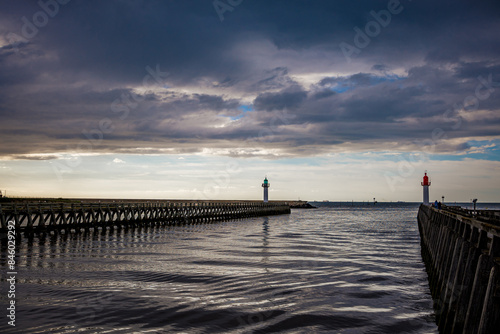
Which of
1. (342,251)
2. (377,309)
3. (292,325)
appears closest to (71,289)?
(292,325)

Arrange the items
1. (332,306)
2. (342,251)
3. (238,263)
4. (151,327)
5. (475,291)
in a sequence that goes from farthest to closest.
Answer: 1. (342,251)
2. (238,263)
3. (332,306)
4. (151,327)
5. (475,291)

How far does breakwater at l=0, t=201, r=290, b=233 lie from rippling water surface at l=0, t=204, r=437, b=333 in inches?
248

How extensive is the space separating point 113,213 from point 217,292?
1112 inches

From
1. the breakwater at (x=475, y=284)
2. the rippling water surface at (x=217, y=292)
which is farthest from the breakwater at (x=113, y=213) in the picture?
the breakwater at (x=475, y=284)

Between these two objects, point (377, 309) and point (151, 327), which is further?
point (377, 309)

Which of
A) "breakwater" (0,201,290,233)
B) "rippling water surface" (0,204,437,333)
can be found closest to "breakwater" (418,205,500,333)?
"rippling water surface" (0,204,437,333)

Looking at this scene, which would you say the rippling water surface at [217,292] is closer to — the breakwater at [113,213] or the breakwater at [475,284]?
the breakwater at [475,284]

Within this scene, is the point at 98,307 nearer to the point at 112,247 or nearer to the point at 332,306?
the point at 332,306

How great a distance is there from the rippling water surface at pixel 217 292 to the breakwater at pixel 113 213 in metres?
6.31

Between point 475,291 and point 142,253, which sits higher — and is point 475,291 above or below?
above

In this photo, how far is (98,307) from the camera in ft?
33.7

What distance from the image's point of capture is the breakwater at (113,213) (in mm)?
26688

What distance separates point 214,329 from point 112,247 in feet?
50.8

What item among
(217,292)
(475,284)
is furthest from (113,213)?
(475,284)
